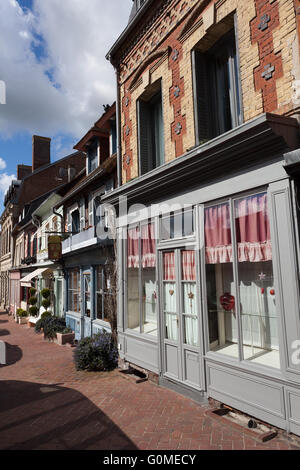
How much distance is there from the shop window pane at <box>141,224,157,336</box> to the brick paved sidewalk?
1302mm

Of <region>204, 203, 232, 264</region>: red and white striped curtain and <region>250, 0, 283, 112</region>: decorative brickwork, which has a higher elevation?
<region>250, 0, 283, 112</region>: decorative brickwork

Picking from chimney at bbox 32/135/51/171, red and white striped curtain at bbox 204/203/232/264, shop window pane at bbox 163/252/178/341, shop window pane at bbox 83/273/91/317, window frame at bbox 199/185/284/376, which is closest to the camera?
window frame at bbox 199/185/284/376

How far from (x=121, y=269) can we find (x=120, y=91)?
4.98m

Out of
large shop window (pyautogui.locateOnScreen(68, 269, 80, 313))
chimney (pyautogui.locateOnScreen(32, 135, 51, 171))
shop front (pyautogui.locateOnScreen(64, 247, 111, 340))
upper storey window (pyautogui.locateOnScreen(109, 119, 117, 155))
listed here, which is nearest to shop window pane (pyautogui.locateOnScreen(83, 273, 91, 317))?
shop front (pyautogui.locateOnScreen(64, 247, 111, 340))

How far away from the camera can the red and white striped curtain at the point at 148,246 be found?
7.04 meters

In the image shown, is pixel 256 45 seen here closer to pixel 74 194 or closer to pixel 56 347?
pixel 74 194

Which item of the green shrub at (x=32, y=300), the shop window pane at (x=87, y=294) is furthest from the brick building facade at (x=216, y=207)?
the green shrub at (x=32, y=300)

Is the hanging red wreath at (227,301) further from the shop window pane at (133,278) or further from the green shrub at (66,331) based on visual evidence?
the green shrub at (66,331)

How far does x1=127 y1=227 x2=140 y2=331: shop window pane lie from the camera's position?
7629mm

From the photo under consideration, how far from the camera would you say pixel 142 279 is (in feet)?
24.5

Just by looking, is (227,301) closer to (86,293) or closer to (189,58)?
(189,58)

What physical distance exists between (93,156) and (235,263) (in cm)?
919

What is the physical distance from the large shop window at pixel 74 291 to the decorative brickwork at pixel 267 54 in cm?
998

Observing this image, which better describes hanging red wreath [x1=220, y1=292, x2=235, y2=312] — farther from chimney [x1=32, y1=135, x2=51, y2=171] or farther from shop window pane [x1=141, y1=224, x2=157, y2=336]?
chimney [x1=32, y1=135, x2=51, y2=171]
